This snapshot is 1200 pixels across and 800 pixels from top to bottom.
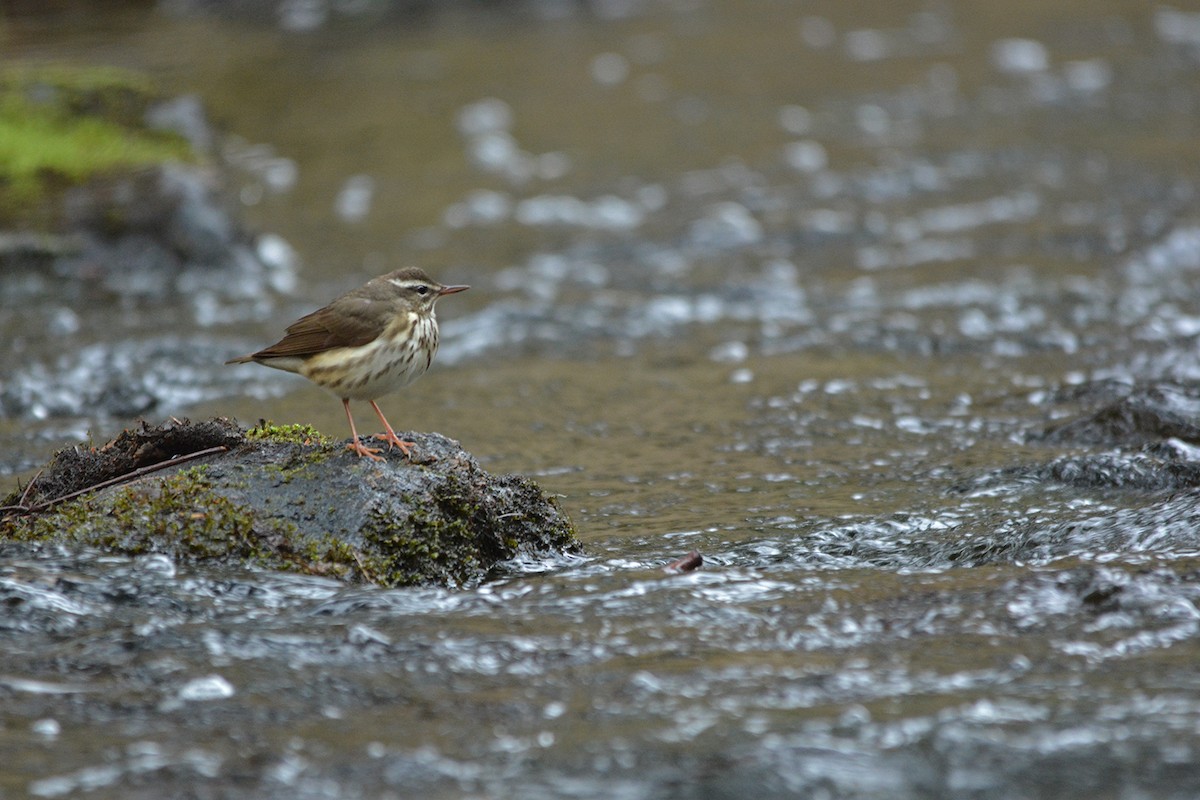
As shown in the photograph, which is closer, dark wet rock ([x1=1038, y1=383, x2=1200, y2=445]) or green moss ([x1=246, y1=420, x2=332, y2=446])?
green moss ([x1=246, y1=420, x2=332, y2=446])

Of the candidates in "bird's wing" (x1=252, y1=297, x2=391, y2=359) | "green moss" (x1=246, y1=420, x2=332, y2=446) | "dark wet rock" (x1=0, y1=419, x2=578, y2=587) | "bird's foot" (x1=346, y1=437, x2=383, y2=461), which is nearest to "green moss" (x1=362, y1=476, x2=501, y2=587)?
"dark wet rock" (x1=0, y1=419, x2=578, y2=587)

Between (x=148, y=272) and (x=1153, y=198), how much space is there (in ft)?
35.6

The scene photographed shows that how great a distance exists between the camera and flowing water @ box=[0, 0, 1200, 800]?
4594 mm

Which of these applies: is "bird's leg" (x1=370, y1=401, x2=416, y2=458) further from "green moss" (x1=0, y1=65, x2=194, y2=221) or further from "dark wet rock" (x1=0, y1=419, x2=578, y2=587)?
"green moss" (x1=0, y1=65, x2=194, y2=221)

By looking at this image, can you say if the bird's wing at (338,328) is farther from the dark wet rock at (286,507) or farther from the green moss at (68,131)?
the green moss at (68,131)

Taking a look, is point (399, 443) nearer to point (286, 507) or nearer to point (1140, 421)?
point (286, 507)

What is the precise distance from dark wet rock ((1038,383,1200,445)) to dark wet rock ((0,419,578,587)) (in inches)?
145

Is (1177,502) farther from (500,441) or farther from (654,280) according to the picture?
(654,280)

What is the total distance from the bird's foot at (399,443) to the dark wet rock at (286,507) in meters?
0.04

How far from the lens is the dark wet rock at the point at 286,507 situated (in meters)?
5.84

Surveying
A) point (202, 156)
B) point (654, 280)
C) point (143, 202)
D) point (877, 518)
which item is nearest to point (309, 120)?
point (202, 156)

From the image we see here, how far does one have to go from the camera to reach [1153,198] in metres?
15.2

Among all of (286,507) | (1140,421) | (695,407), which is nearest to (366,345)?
(286,507)

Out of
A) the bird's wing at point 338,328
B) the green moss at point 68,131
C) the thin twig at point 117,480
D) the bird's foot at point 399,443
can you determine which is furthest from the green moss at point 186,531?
the green moss at point 68,131
